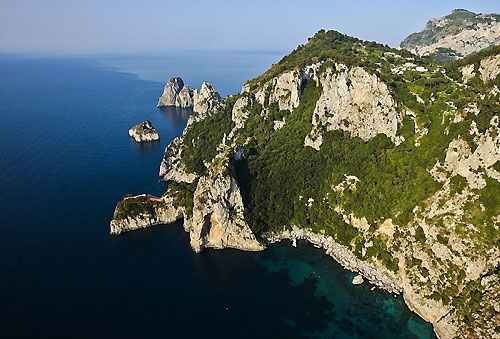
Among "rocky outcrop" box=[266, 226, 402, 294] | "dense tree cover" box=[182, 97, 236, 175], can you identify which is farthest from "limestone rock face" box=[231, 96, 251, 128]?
"rocky outcrop" box=[266, 226, 402, 294]

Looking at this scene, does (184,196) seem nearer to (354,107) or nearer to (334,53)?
(354,107)

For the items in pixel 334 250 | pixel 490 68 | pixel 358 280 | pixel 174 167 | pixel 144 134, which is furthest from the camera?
pixel 144 134

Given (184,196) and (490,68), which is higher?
(490,68)

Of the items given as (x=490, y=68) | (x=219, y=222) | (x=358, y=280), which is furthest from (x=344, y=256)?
(x=490, y=68)

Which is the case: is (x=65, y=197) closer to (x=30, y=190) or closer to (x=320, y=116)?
(x=30, y=190)

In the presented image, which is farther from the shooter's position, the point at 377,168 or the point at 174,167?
the point at 174,167

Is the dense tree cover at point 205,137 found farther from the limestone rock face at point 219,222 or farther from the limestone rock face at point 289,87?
the limestone rock face at point 219,222

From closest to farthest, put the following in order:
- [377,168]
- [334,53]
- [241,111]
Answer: [377,168] → [334,53] → [241,111]
